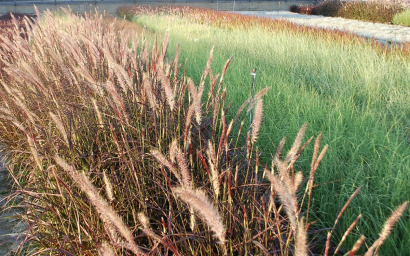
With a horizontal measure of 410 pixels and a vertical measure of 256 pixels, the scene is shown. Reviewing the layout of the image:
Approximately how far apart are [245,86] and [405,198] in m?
1.88

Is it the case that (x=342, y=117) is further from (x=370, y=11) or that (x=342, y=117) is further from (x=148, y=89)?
(x=370, y=11)

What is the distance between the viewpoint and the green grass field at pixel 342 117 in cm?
173

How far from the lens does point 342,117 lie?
2496 mm

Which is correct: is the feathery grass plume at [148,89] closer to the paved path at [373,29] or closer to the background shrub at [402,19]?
the paved path at [373,29]

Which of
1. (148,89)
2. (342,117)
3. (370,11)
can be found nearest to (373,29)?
(370,11)

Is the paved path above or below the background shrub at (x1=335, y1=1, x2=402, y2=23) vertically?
below

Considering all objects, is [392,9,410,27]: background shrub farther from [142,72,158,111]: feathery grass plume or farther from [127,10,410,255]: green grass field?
[142,72,158,111]: feathery grass plume

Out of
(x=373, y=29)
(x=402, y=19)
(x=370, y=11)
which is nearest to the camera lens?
(x=373, y=29)

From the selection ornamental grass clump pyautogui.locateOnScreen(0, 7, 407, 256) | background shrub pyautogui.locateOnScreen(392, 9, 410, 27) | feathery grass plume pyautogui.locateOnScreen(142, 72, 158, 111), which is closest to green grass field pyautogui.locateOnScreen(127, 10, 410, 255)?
ornamental grass clump pyautogui.locateOnScreen(0, 7, 407, 256)

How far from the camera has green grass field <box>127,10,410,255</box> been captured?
173cm

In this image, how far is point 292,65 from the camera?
13.6 ft

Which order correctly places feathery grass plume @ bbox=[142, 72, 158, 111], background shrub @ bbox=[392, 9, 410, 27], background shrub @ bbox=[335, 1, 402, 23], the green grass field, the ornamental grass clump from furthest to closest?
1. background shrub @ bbox=[335, 1, 402, 23]
2. background shrub @ bbox=[392, 9, 410, 27]
3. the green grass field
4. feathery grass plume @ bbox=[142, 72, 158, 111]
5. the ornamental grass clump

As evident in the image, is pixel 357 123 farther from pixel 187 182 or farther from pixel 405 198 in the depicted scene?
pixel 187 182

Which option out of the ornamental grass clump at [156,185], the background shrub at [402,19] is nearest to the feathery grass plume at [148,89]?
the ornamental grass clump at [156,185]
